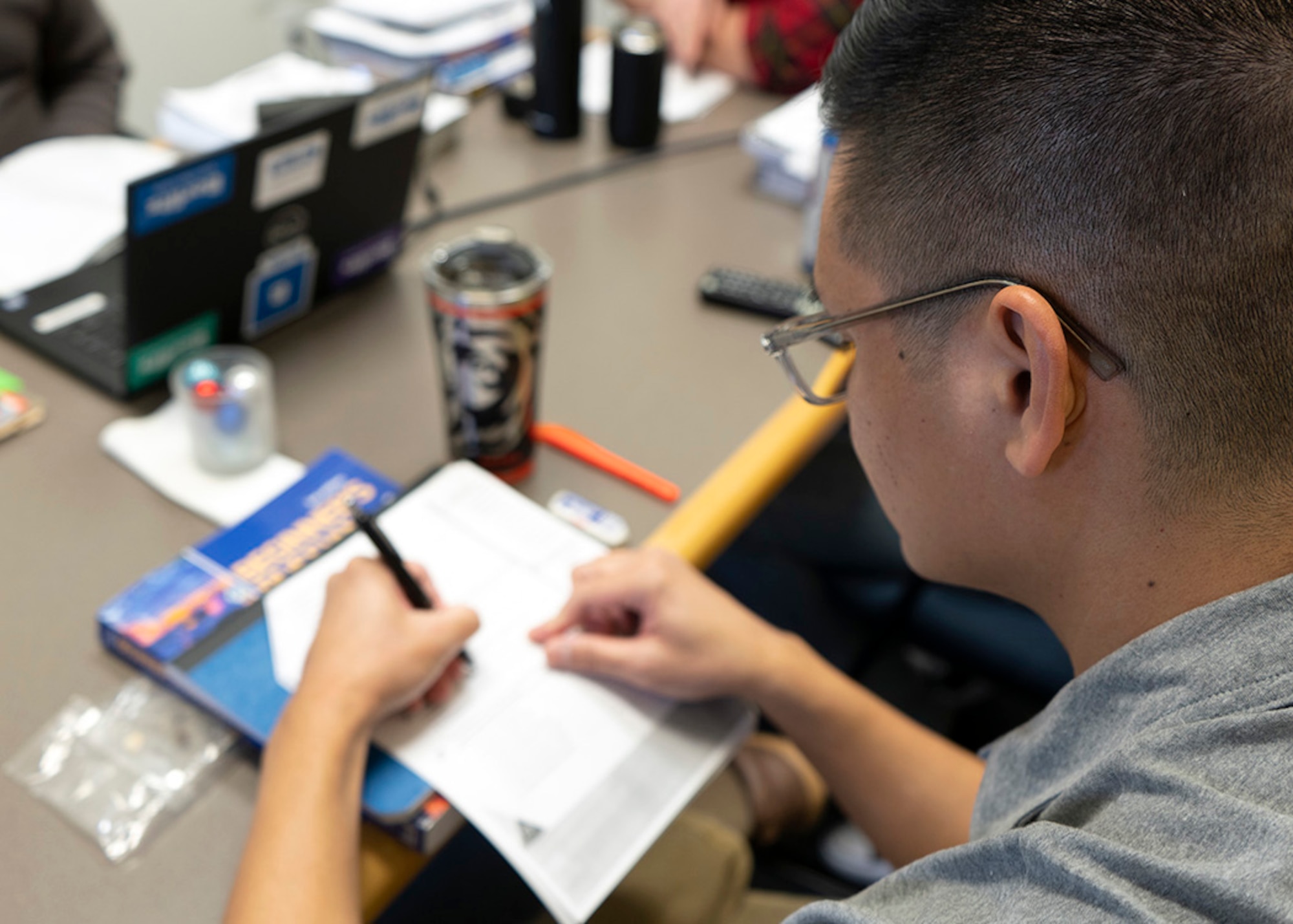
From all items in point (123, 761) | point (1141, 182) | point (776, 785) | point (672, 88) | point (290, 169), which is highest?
point (1141, 182)

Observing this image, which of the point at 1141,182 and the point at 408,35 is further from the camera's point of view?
the point at 408,35

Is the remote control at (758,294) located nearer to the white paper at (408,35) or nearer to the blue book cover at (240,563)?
the blue book cover at (240,563)

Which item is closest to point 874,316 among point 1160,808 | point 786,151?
point 1160,808

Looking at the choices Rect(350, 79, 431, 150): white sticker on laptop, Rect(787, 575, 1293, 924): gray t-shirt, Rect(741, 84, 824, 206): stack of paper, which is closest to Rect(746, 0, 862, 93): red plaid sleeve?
Rect(741, 84, 824, 206): stack of paper

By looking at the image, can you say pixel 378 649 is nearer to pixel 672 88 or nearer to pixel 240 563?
pixel 240 563

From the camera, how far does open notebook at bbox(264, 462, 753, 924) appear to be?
2.12 feet

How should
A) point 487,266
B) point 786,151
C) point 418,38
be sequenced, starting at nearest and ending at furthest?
point 487,266 → point 786,151 → point 418,38

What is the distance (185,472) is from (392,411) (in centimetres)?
19

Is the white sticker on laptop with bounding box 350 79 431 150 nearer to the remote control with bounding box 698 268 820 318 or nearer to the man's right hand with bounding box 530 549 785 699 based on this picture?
the remote control with bounding box 698 268 820 318

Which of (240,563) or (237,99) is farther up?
(237,99)

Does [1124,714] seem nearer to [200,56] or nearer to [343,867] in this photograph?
[343,867]

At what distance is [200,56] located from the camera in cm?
248

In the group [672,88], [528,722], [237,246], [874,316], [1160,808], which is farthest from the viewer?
[672,88]

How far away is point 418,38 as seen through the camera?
148 centimetres
